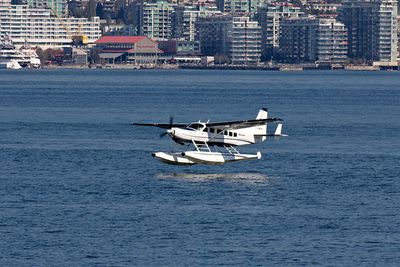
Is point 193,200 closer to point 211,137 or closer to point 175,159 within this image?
point 175,159

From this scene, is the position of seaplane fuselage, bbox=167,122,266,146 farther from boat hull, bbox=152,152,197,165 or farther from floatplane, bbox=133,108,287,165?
boat hull, bbox=152,152,197,165

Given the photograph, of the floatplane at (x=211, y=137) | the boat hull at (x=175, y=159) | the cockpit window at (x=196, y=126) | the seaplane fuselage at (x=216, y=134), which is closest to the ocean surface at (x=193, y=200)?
the boat hull at (x=175, y=159)

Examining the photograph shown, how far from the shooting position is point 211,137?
52.8 m

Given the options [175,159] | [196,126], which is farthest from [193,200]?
[196,126]

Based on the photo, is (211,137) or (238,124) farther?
(211,137)

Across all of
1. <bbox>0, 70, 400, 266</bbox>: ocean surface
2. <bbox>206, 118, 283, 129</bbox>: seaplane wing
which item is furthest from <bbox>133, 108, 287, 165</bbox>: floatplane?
<bbox>0, 70, 400, 266</bbox>: ocean surface

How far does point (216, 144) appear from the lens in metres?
53.1

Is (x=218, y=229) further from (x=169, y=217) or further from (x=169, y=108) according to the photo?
(x=169, y=108)

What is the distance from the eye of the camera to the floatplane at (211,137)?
51.9 m

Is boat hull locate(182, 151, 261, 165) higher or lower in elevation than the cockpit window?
lower

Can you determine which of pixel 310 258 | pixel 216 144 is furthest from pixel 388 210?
pixel 216 144

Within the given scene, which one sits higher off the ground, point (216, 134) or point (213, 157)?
point (216, 134)

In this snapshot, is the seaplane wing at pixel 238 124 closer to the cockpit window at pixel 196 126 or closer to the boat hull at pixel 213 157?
the cockpit window at pixel 196 126

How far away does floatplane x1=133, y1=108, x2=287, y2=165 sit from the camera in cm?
5194
